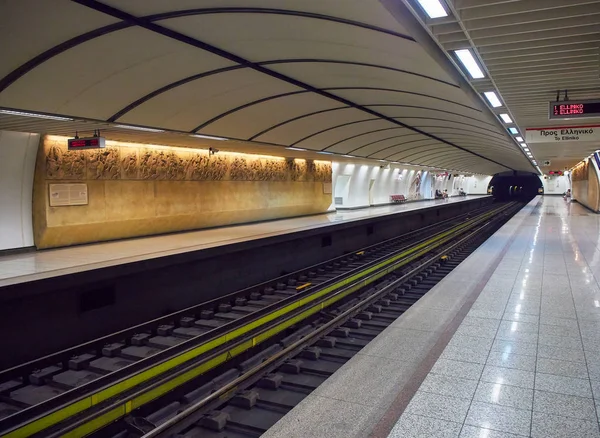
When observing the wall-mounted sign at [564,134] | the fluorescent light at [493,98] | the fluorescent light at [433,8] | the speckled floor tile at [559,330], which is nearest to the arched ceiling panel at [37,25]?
the fluorescent light at [433,8]

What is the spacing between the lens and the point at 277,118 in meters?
11.1

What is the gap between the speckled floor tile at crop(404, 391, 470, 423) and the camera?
321cm

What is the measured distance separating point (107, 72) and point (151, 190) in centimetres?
629

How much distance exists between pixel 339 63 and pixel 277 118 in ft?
13.2

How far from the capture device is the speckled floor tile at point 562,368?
12.9ft

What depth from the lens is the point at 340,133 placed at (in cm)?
1423

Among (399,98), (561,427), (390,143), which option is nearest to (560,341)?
(561,427)

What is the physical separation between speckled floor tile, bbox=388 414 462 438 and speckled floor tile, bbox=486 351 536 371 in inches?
51.3

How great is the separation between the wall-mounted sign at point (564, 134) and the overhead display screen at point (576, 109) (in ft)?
10.4

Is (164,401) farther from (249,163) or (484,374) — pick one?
(249,163)

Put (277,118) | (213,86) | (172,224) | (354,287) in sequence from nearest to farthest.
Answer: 1. (213,86)
2. (354,287)
3. (277,118)
4. (172,224)

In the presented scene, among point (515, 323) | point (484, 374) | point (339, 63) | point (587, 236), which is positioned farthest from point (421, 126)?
point (484, 374)

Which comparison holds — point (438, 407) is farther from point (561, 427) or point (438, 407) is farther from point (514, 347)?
point (514, 347)

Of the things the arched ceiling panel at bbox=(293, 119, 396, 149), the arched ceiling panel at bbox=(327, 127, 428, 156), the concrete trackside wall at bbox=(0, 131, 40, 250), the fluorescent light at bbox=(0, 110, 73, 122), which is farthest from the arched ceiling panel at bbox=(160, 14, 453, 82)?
the arched ceiling panel at bbox=(327, 127, 428, 156)
